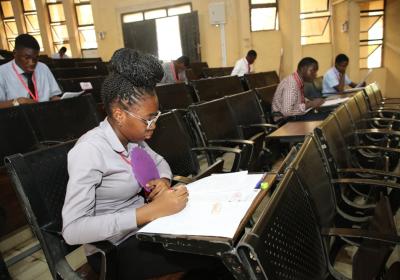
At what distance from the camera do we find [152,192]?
120 centimetres

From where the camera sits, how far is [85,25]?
35.8ft

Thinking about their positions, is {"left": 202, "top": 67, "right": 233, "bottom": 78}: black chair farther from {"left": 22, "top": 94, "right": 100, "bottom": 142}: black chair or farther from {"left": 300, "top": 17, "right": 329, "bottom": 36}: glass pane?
{"left": 22, "top": 94, "right": 100, "bottom": 142}: black chair

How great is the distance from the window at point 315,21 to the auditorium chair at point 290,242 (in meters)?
8.72

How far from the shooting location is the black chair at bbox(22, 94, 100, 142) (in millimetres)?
2166

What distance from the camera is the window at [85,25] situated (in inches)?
424

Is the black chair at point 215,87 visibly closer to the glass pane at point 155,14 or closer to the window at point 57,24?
the glass pane at point 155,14

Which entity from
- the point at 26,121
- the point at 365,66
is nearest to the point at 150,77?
the point at 26,121

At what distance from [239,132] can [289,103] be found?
2.97 feet

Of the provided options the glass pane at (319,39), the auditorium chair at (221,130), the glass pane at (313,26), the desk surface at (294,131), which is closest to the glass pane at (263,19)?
the glass pane at (313,26)

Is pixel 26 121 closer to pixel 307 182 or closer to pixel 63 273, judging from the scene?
pixel 63 273

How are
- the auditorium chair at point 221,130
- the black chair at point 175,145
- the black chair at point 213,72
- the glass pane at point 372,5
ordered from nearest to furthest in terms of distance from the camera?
the black chair at point 175,145
the auditorium chair at point 221,130
the black chair at point 213,72
the glass pane at point 372,5

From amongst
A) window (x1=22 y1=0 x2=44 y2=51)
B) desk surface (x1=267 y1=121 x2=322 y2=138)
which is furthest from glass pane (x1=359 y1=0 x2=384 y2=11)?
window (x1=22 y1=0 x2=44 y2=51)

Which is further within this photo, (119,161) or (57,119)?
(57,119)

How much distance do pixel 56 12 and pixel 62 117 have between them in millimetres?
10951
